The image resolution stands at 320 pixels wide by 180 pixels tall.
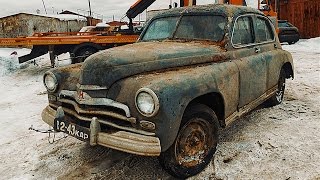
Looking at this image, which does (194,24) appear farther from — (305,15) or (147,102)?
(305,15)

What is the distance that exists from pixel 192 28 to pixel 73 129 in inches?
90.3

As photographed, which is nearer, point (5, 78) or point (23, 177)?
point (23, 177)

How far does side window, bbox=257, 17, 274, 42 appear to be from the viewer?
5.37m

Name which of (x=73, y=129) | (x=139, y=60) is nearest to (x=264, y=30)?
(x=139, y=60)

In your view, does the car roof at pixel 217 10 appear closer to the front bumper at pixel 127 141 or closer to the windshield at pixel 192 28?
the windshield at pixel 192 28

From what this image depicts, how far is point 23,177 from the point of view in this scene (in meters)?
3.85

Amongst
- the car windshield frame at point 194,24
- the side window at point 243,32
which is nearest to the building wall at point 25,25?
the car windshield frame at point 194,24

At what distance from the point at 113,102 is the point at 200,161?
124cm

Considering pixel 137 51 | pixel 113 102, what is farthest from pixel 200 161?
pixel 137 51

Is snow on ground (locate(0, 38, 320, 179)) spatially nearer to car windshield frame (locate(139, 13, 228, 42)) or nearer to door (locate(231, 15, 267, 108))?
door (locate(231, 15, 267, 108))

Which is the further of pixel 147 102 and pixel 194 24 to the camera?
pixel 194 24

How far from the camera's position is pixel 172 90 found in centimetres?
315

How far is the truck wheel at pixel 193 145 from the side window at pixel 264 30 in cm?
222

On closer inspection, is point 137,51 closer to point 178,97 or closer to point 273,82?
point 178,97
